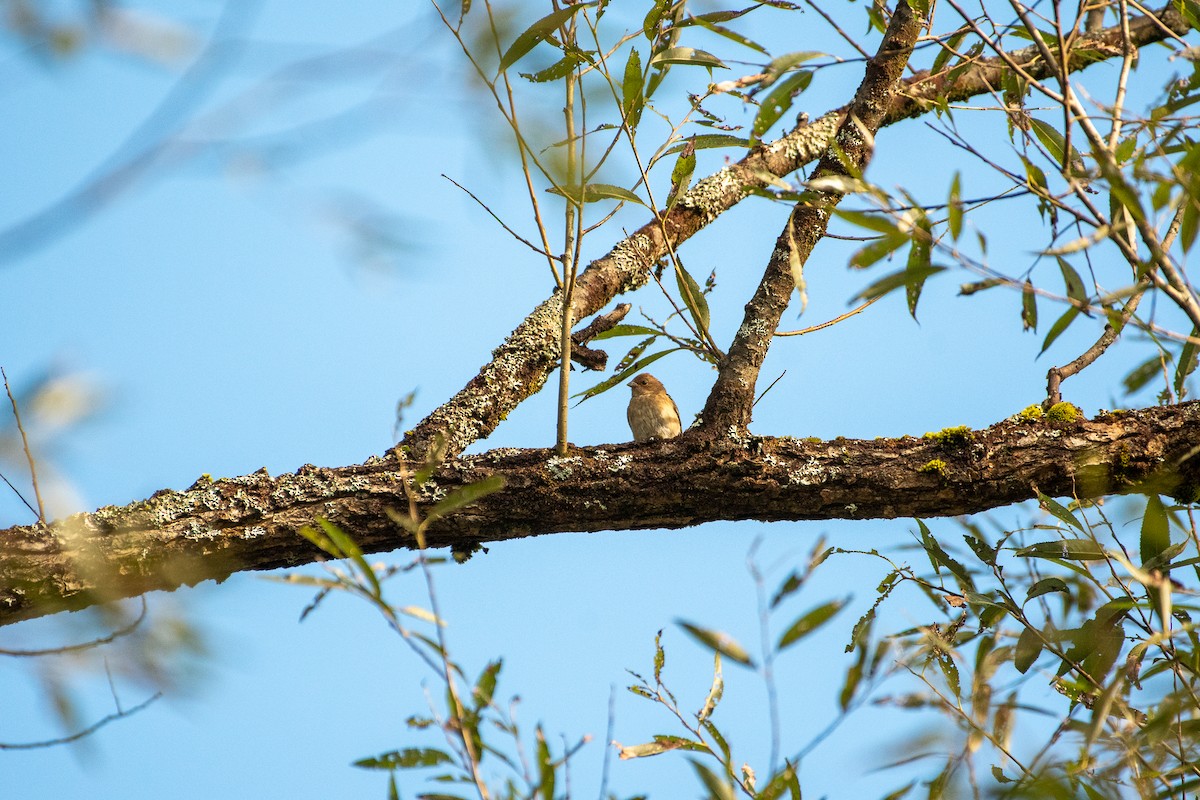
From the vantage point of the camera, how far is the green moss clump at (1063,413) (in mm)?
3408

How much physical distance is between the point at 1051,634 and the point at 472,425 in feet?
7.12

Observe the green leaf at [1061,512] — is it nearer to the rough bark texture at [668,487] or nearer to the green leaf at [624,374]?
the rough bark texture at [668,487]

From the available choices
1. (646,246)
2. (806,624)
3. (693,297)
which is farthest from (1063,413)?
(646,246)

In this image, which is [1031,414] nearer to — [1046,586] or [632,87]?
[1046,586]

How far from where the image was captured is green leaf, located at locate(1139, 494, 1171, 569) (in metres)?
2.85

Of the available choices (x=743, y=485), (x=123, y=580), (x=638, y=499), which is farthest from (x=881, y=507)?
(x=123, y=580)

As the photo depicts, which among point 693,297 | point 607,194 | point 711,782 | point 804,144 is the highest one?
point 804,144

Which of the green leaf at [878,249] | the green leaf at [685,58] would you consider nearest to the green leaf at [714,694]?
the green leaf at [878,249]

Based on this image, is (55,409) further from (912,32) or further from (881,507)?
(912,32)

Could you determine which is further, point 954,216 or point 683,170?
point 683,170

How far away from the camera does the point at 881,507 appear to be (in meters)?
3.37

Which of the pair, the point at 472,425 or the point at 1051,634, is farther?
the point at 472,425

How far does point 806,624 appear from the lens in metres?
2.26

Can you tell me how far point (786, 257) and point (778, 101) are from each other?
0.76 m
